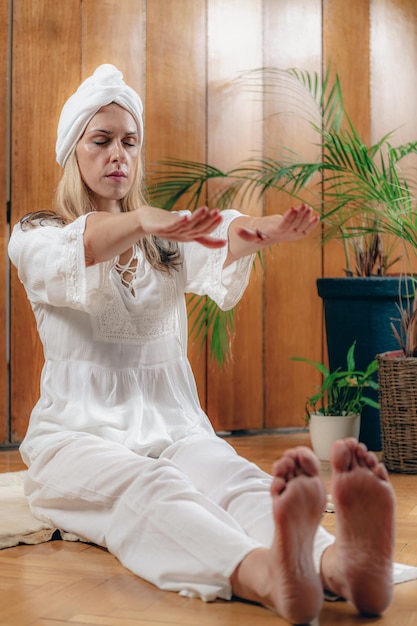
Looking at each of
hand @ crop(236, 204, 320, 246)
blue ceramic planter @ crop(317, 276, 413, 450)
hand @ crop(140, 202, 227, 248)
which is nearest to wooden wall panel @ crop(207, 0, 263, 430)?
blue ceramic planter @ crop(317, 276, 413, 450)

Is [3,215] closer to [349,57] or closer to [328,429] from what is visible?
[328,429]

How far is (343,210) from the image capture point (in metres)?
4.03

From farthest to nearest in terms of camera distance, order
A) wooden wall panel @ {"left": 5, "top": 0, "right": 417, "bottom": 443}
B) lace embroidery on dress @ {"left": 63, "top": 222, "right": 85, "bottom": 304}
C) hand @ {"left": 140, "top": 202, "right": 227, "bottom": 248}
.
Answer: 1. wooden wall panel @ {"left": 5, "top": 0, "right": 417, "bottom": 443}
2. lace embroidery on dress @ {"left": 63, "top": 222, "right": 85, "bottom": 304}
3. hand @ {"left": 140, "top": 202, "right": 227, "bottom": 248}

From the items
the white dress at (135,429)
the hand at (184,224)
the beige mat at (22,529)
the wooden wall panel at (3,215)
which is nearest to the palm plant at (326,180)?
the wooden wall panel at (3,215)

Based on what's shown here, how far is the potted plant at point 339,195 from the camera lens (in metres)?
3.45

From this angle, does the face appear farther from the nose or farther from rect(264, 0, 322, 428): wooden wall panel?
rect(264, 0, 322, 428): wooden wall panel

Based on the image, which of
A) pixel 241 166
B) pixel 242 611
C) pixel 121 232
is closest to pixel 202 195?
pixel 241 166

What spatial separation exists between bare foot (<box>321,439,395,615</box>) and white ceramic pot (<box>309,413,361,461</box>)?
1.84m

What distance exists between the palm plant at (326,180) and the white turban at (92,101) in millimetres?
1239

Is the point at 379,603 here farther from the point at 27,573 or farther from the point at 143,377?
the point at 143,377

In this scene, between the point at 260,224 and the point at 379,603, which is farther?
the point at 260,224

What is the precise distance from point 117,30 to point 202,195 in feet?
2.38

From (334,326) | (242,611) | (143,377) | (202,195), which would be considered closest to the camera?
(242,611)

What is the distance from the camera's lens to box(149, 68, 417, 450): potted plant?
11.3ft
